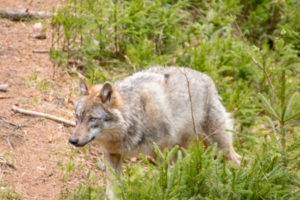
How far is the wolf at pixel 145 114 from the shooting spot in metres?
5.78

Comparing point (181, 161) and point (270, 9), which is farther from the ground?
point (270, 9)

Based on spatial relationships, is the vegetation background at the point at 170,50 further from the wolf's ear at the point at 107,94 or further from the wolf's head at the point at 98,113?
the wolf's ear at the point at 107,94

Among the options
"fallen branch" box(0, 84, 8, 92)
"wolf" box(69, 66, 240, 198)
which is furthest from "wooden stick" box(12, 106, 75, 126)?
"wolf" box(69, 66, 240, 198)

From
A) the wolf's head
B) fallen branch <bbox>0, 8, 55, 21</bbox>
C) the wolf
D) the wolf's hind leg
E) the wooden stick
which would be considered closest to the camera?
the wolf's head

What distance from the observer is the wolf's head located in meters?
5.66

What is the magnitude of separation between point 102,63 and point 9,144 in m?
3.33

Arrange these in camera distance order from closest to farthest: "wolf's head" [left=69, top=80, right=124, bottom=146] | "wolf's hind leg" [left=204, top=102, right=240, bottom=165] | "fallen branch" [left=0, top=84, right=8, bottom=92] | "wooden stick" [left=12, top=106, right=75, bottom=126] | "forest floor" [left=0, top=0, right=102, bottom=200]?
"wolf's head" [left=69, top=80, right=124, bottom=146], "forest floor" [left=0, top=0, right=102, bottom=200], "wolf's hind leg" [left=204, top=102, right=240, bottom=165], "wooden stick" [left=12, top=106, right=75, bottom=126], "fallen branch" [left=0, top=84, right=8, bottom=92]

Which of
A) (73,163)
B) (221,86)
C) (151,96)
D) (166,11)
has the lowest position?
(73,163)

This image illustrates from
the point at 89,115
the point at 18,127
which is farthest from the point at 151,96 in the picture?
the point at 18,127

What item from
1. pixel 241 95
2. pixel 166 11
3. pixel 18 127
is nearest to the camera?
pixel 18 127

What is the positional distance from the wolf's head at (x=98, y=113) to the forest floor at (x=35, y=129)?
1.98 ft

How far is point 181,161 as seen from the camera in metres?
4.73

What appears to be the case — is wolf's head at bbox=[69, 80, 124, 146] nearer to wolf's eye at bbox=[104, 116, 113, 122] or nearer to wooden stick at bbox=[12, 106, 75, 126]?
wolf's eye at bbox=[104, 116, 113, 122]

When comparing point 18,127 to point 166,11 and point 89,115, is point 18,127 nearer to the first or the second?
point 89,115
